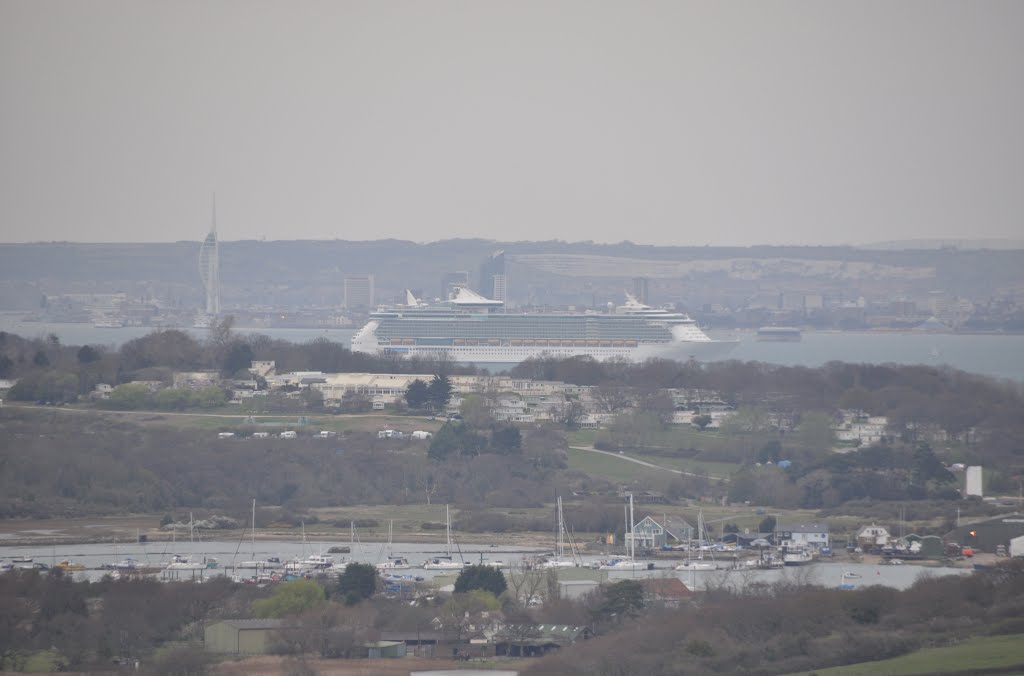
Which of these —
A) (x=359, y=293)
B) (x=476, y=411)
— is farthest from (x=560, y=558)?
(x=359, y=293)

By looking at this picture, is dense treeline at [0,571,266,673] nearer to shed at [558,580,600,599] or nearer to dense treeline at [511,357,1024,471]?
shed at [558,580,600,599]

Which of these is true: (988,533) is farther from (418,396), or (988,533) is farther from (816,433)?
(418,396)

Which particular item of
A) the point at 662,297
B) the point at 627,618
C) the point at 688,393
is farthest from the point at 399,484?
the point at 662,297

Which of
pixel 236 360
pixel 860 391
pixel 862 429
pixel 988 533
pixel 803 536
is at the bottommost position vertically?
pixel 803 536

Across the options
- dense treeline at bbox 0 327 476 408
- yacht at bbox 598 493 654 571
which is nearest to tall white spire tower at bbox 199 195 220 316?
dense treeline at bbox 0 327 476 408

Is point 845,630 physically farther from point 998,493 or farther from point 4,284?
point 4,284

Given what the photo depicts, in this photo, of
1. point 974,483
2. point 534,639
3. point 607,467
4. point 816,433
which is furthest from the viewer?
point 816,433
